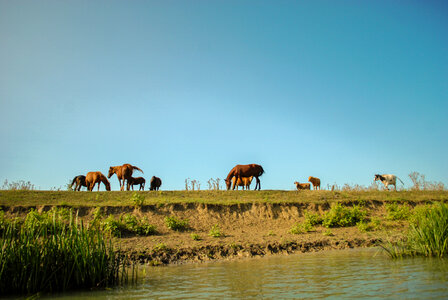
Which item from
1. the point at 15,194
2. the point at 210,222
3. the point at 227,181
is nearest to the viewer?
the point at 210,222

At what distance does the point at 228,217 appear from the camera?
18.1 metres

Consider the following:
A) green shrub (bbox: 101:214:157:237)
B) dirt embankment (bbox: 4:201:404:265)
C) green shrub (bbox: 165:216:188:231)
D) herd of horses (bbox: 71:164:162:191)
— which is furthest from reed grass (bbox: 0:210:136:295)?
herd of horses (bbox: 71:164:162:191)

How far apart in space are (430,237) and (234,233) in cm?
889

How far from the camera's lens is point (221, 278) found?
7.63m

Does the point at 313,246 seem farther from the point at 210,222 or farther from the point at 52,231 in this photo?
the point at 52,231

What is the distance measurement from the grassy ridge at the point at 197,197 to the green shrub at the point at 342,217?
259 centimetres

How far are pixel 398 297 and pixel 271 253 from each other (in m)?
7.58

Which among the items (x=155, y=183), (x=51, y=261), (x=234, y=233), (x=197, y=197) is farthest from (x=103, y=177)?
(x=51, y=261)

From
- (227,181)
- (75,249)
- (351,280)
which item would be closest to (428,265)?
(351,280)

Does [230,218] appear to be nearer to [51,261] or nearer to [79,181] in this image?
[51,261]

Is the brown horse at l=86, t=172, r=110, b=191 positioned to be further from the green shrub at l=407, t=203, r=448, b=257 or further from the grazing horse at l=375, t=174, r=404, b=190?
the grazing horse at l=375, t=174, r=404, b=190

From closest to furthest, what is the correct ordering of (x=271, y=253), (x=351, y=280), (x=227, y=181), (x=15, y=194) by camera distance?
(x=351, y=280) → (x=271, y=253) → (x=15, y=194) → (x=227, y=181)

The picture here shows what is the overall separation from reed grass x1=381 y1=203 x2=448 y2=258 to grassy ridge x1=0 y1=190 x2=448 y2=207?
428 inches

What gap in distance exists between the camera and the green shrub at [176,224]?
15.9 m
